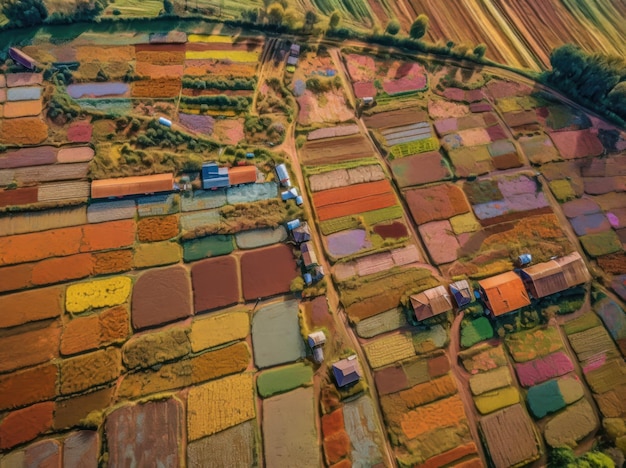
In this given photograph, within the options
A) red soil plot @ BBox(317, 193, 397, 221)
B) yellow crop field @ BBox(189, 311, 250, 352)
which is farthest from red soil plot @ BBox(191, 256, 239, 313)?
red soil plot @ BBox(317, 193, 397, 221)

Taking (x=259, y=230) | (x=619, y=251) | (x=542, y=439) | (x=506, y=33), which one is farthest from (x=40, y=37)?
(x=619, y=251)

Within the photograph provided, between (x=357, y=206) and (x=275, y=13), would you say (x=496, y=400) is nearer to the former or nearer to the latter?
(x=357, y=206)

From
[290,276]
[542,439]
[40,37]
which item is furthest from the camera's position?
[40,37]

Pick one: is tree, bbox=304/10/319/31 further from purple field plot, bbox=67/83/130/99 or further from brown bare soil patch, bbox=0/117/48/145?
brown bare soil patch, bbox=0/117/48/145

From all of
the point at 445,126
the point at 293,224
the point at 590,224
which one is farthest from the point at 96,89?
the point at 590,224

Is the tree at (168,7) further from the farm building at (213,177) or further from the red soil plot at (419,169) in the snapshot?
the red soil plot at (419,169)

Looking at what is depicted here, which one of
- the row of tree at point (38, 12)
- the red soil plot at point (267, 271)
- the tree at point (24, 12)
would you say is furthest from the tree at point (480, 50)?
the tree at point (24, 12)

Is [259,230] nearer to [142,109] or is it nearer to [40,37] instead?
[142,109]
